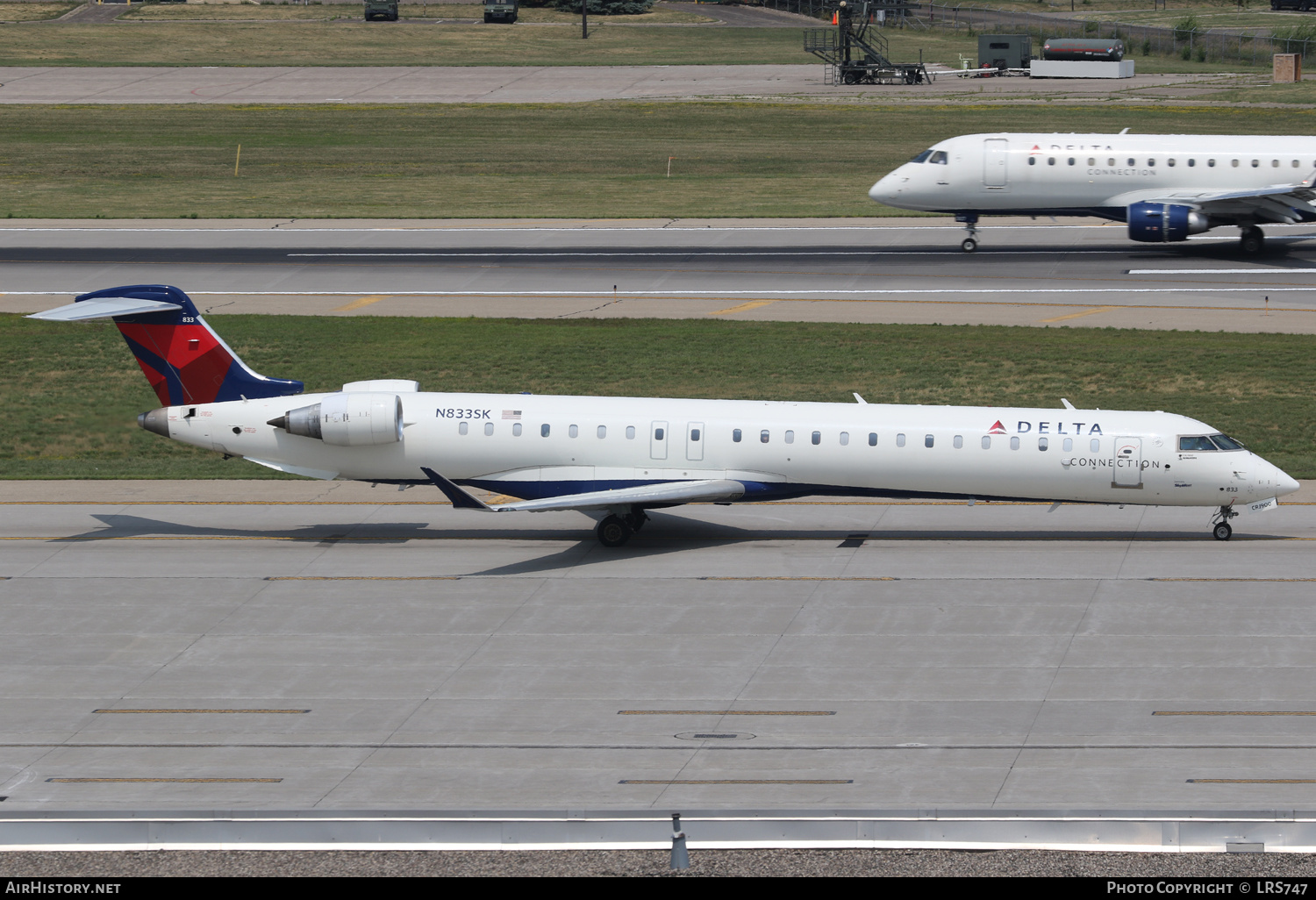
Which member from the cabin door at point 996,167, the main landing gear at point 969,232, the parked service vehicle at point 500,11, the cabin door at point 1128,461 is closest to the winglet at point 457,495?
the cabin door at point 1128,461

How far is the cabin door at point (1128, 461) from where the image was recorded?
106 ft

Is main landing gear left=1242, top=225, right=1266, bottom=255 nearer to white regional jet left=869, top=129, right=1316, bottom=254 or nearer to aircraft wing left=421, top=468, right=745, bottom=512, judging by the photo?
white regional jet left=869, top=129, right=1316, bottom=254

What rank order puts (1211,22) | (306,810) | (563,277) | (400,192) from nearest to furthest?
(306,810)
(563,277)
(400,192)
(1211,22)

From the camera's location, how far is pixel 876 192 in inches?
2457

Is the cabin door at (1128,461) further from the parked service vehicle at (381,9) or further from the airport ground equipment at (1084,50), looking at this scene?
the parked service vehicle at (381,9)

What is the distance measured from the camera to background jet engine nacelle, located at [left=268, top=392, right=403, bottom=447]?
32.7 meters

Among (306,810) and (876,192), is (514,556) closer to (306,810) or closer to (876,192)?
(306,810)

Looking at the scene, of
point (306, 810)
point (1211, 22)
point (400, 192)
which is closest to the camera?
point (306, 810)

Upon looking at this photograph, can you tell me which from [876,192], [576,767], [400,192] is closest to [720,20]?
[400,192]

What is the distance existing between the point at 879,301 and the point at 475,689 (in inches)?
1256

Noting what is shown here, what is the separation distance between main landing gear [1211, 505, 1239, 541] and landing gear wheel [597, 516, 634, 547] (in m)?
12.2

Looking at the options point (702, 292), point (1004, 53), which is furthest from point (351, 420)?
point (1004, 53)

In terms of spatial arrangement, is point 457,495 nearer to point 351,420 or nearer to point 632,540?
point 351,420

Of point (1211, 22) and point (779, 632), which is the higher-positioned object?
point (1211, 22)
